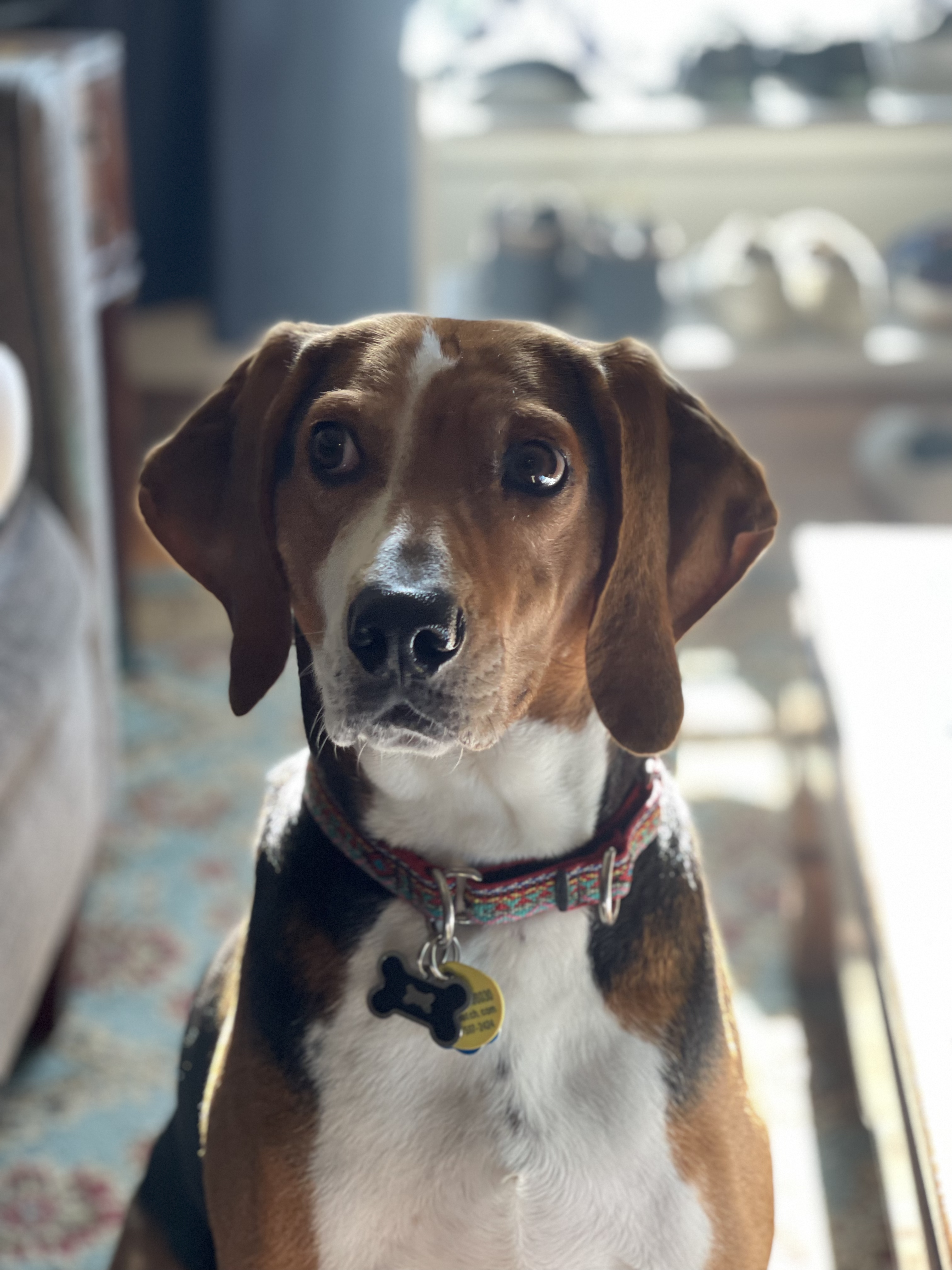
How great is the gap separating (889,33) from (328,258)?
1.40 meters

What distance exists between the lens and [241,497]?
0.87m

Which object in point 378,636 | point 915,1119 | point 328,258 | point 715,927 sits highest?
point 378,636

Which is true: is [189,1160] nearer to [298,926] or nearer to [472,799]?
[298,926]

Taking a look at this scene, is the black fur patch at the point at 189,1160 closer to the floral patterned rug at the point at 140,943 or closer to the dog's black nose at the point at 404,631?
the floral patterned rug at the point at 140,943

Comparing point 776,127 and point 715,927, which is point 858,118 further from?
point 715,927

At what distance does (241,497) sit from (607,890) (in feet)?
1.09

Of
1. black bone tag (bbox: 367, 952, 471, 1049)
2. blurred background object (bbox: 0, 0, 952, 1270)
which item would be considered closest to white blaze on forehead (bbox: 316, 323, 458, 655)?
black bone tag (bbox: 367, 952, 471, 1049)

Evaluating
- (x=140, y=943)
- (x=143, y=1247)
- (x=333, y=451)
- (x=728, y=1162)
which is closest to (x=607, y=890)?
(x=728, y=1162)

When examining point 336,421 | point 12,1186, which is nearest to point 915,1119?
point 336,421

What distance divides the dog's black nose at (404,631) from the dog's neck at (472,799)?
0.42 ft

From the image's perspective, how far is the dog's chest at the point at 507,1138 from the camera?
0.87 m

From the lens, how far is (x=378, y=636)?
0.77 meters

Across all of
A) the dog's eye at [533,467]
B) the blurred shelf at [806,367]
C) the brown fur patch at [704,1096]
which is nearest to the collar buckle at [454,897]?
the brown fur patch at [704,1096]

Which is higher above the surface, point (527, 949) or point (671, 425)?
point (671, 425)
